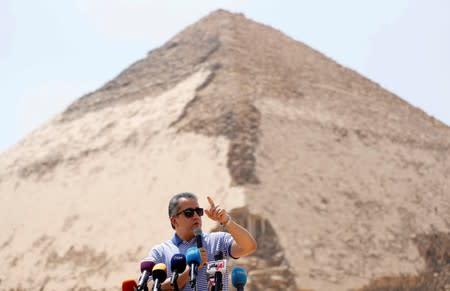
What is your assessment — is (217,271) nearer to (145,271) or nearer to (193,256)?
(193,256)

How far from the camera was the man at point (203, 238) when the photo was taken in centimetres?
445

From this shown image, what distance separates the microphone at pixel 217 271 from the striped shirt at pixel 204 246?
0.07 m

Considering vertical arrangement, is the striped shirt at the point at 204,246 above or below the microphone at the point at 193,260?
above

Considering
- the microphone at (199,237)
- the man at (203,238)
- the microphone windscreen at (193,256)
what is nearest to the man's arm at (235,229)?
the man at (203,238)

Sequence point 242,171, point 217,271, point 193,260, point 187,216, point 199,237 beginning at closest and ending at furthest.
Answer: point 193,260
point 217,271
point 199,237
point 187,216
point 242,171

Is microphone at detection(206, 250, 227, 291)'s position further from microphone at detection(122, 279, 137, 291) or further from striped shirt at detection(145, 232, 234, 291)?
microphone at detection(122, 279, 137, 291)

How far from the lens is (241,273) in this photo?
447 centimetres

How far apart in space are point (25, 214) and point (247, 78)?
8.63m

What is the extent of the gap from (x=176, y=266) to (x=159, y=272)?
0.10m

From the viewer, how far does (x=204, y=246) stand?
4523 mm

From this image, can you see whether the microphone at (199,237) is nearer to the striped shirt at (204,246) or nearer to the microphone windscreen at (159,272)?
the striped shirt at (204,246)

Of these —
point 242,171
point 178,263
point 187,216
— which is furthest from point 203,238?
point 242,171

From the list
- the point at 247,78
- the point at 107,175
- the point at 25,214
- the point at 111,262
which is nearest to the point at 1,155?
the point at 25,214

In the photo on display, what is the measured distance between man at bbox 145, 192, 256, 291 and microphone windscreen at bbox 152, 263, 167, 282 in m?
0.25
